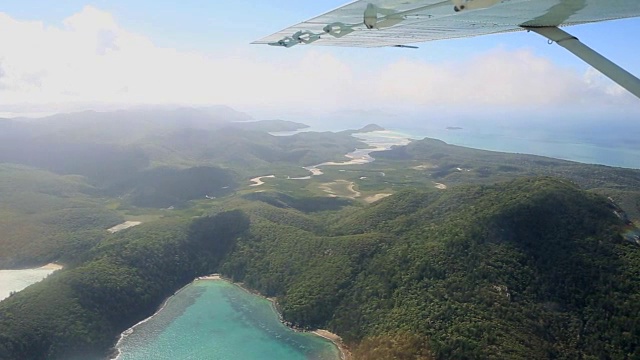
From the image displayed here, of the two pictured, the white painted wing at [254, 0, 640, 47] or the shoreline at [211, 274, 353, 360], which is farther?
the shoreline at [211, 274, 353, 360]

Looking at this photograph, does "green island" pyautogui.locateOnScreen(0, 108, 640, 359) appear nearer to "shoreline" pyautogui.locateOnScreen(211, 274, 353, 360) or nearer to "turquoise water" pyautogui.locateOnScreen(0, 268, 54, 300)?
"shoreline" pyautogui.locateOnScreen(211, 274, 353, 360)

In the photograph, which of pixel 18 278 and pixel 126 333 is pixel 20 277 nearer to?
pixel 18 278

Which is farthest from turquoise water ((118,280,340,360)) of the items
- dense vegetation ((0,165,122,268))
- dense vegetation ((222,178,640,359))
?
dense vegetation ((0,165,122,268))

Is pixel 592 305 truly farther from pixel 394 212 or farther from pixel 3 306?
pixel 3 306

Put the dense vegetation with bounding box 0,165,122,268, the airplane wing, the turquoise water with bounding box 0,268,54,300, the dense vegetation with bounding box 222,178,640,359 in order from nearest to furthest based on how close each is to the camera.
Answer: the airplane wing
the dense vegetation with bounding box 222,178,640,359
the turquoise water with bounding box 0,268,54,300
the dense vegetation with bounding box 0,165,122,268

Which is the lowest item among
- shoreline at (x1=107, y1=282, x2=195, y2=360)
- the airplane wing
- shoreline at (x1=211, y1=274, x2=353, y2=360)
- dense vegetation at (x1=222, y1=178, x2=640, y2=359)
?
shoreline at (x1=107, y1=282, x2=195, y2=360)

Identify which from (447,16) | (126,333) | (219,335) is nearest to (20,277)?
(126,333)
